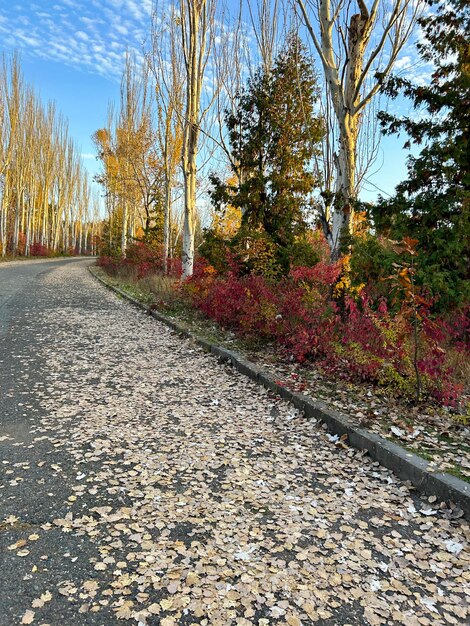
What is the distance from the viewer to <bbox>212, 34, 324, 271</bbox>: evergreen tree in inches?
410

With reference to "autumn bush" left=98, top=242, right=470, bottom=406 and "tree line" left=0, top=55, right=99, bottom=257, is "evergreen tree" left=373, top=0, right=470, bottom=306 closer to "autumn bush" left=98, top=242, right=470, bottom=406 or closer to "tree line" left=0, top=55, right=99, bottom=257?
"autumn bush" left=98, top=242, right=470, bottom=406

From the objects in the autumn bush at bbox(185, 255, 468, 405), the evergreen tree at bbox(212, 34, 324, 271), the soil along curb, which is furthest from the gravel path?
the evergreen tree at bbox(212, 34, 324, 271)

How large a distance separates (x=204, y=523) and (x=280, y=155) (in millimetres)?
9522

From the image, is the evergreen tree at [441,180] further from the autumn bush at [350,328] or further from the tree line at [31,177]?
the tree line at [31,177]

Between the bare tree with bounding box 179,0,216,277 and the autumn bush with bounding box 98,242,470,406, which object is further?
the bare tree with bounding box 179,0,216,277

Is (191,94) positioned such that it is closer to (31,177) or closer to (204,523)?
(204,523)

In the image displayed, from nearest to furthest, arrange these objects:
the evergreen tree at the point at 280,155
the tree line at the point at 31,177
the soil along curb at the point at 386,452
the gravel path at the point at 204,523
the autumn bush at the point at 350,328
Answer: the gravel path at the point at 204,523, the soil along curb at the point at 386,452, the autumn bush at the point at 350,328, the evergreen tree at the point at 280,155, the tree line at the point at 31,177

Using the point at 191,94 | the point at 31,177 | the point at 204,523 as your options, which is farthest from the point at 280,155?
the point at 31,177

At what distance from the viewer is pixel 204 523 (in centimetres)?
263

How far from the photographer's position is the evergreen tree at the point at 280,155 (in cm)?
1041

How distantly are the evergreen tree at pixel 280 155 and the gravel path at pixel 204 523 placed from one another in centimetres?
653

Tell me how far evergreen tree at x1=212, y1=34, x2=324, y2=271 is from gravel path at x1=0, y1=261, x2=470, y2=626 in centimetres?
653

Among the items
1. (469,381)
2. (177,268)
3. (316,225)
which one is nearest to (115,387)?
(469,381)

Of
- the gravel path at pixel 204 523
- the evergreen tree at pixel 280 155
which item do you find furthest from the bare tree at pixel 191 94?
the gravel path at pixel 204 523
